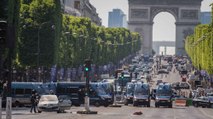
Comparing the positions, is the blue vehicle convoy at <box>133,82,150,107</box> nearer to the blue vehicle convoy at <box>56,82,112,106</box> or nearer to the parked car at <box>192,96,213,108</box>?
the blue vehicle convoy at <box>56,82,112,106</box>

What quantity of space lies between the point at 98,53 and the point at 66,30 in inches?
1535

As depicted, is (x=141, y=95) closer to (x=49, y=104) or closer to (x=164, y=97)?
(x=164, y=97)

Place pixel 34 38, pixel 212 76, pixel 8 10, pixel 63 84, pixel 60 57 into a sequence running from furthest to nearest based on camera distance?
pixel 212 76, pixel 60 57, pixel 34 38, pixel 63 84, pixel 8 10

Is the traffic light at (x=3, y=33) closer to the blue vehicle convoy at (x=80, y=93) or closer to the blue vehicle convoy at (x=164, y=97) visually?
the blue vehicle convoy at (x=80, y=93)

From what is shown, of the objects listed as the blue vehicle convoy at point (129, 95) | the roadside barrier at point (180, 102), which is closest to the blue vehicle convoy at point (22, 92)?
the blue vehicle convoy at point (129, 95)

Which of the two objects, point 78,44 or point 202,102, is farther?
point 78,44

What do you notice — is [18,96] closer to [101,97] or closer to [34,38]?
[101,97]

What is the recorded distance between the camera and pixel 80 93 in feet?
279

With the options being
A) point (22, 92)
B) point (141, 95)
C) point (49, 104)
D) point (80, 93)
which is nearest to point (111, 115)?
point (49, 104)

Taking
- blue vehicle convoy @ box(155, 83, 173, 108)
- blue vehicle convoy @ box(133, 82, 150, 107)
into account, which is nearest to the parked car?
blue vehicle convoy @ box(155, 83, 173, 108)

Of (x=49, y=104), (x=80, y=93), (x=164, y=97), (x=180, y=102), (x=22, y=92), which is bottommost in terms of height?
(x=180, y=102)

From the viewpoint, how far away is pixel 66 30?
126 m

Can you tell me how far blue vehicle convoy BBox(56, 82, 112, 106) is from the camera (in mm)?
85750

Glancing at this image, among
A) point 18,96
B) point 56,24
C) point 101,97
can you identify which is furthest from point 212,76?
point 18,96
